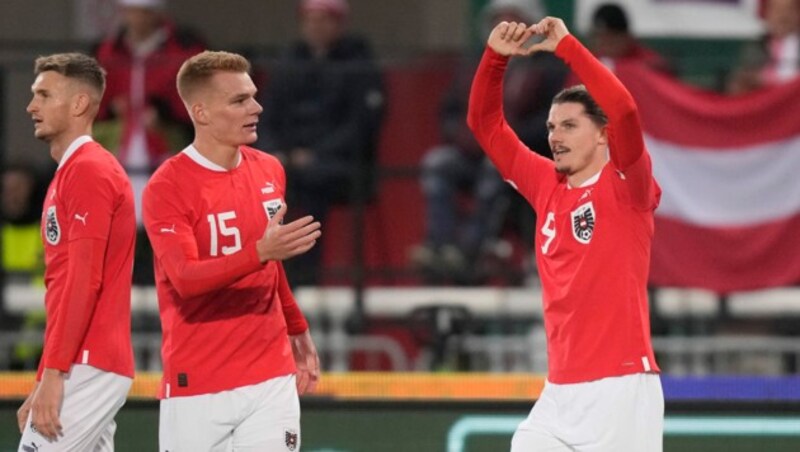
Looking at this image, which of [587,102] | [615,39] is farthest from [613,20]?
[587,102]

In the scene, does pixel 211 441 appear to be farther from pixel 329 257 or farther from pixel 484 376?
pixel 329 257

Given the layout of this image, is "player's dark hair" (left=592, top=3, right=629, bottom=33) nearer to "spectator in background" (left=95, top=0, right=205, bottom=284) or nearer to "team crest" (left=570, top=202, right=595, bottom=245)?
"spectator in background" (left=95, top=0, right=205, bottom=284)

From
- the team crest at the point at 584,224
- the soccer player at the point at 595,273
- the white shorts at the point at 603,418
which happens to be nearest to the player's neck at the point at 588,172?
the soccer player at the point at 595,273

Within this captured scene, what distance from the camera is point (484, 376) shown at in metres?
9.16

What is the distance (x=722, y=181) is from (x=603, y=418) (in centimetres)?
361

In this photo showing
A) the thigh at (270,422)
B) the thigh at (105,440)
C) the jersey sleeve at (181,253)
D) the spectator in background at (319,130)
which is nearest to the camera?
the jersey sleeve at (181,253)

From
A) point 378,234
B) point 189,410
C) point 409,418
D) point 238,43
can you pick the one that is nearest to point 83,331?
point 189,410

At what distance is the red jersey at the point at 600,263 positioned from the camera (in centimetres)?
677

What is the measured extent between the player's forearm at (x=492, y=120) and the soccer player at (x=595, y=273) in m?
0.27

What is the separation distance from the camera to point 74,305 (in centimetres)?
663

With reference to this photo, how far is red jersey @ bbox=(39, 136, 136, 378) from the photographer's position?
262 inches

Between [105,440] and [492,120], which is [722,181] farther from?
[105,440]

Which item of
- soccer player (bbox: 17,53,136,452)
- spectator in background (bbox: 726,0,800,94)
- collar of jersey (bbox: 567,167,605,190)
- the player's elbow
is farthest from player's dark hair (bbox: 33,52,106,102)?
spectator in background (bbox: 726,0,800,94)

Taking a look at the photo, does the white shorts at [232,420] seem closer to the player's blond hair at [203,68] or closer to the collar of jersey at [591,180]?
the player's blond hair at [203,68]
